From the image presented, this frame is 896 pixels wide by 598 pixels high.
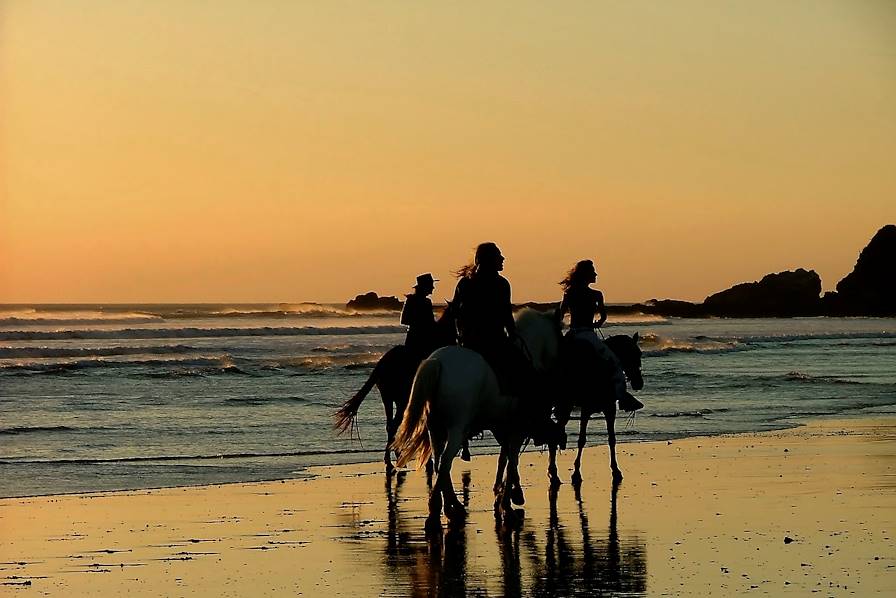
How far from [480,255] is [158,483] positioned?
478cm

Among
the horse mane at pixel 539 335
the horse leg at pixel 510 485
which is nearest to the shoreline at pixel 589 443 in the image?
the horse leg at pixel 510 485

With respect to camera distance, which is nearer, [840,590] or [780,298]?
[840,590]

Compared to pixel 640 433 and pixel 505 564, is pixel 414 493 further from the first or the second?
pixel 640 433

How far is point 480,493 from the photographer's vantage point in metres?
14.0

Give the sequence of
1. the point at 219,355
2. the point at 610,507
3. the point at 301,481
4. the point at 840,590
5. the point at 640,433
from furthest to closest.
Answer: the point at 219,355
the point at 640,433
the point at 301,481
the point at 610,507
the point at 840,590

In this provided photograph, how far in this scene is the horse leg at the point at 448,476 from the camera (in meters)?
11.2

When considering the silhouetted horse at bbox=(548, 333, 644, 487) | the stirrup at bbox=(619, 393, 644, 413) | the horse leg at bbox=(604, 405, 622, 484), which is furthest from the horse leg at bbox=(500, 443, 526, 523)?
the stirrup at bbox=(619, 393, 644, 413)

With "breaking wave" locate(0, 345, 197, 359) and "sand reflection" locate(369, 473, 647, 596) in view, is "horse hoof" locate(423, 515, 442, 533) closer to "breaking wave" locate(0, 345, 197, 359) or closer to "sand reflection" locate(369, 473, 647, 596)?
"sand reflection" locate(369, 473, 647, 596)

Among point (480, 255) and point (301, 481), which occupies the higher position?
point (480, 255)

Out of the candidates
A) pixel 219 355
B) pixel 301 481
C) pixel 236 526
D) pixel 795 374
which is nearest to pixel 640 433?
pixel 301 481

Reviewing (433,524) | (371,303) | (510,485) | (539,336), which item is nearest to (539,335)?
(539,336)

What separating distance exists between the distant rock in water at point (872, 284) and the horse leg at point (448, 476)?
113 metres

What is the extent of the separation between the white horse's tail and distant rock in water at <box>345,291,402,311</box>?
96.3m

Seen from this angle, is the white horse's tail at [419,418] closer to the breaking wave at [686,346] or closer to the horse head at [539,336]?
the horse head at [539,336]
